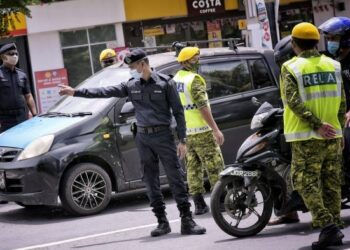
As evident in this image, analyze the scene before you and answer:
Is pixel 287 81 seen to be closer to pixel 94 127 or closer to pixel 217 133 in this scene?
pixel 217 133

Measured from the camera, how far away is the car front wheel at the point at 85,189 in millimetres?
8992

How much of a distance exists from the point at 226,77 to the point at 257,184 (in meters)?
3.12

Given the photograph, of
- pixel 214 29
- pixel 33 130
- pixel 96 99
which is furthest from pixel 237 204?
pixel 214 29

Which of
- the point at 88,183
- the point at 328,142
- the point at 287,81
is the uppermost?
the point at 287,81

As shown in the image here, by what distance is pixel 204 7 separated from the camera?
2305 cm

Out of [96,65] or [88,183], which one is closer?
[88,183]

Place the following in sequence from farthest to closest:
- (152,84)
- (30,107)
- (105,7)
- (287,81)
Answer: (105,7)
(30,107)
(152,84)
(287,81)

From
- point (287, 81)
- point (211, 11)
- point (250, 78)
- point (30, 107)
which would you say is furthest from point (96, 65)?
point (287, 81)

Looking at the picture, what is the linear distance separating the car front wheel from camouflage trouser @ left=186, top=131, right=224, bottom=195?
1.13 metres

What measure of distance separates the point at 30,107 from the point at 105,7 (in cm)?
1112

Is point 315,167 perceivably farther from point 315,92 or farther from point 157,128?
point 157,128

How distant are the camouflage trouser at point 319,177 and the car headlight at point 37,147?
137 inches

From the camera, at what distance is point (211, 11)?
910 inches

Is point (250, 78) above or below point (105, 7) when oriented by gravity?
below
